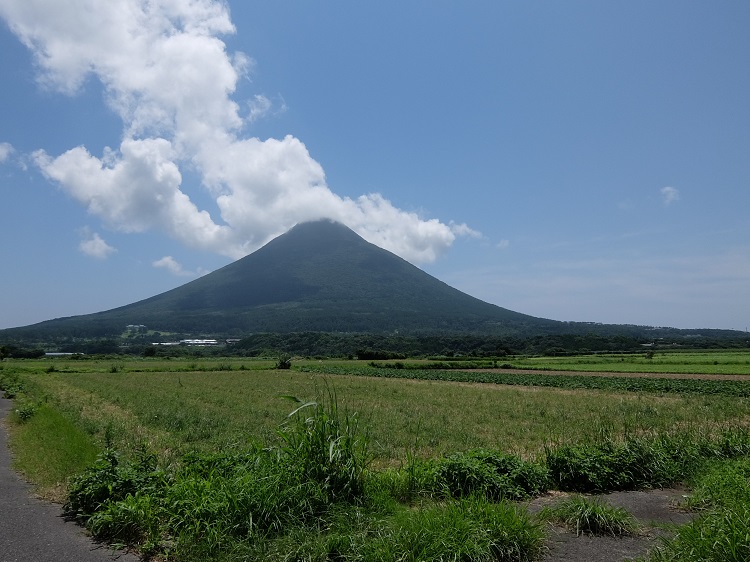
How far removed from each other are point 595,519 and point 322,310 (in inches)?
6380

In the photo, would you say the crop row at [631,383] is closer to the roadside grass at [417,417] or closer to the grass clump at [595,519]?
the roadside grass at [417,417]

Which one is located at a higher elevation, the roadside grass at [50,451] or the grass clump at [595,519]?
the grass clump at [595,519]

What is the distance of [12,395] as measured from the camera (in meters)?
21.0

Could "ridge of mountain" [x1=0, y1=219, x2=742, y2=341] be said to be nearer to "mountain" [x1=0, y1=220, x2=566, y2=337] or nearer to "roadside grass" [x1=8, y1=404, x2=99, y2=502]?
"mountain" [x1=0, y1=220, x2=566, y2=337]

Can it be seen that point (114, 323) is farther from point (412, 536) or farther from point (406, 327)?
point (412, 536)

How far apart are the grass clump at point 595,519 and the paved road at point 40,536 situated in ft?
13.6

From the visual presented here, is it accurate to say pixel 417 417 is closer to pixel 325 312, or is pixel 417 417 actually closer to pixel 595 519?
pixel 595 519

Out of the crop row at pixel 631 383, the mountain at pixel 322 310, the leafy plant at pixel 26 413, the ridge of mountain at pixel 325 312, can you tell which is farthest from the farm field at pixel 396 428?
the mountain at pixel 322 310

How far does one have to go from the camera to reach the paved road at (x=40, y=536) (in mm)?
4504

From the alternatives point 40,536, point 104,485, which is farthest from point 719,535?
point 40,536

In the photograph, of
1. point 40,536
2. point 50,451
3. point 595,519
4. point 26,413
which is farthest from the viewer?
point 26,413

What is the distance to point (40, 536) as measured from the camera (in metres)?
5.05

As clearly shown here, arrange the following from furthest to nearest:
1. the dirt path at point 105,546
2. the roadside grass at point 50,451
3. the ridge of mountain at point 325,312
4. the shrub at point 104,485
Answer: the ridge of mountain at point 325,312
the roadside grass at point 50,451
the shrub at point 104,485
the dirt path at point 105,546

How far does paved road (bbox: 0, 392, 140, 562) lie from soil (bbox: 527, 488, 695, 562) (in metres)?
3.90
